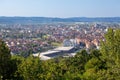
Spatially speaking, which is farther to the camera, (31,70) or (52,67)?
(52,67)

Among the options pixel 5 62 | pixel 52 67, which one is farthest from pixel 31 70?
pixel 5 62

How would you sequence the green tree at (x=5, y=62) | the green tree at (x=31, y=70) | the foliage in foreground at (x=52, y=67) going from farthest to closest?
the green tree at (x=5, y=62) < the foliage in foreground at (x=52, y=67) < the green tree at (x=31, y=70)

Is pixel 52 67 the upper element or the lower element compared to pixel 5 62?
upper

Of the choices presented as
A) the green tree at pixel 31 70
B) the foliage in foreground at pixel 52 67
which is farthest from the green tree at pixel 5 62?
the green tree at pixel 31 70

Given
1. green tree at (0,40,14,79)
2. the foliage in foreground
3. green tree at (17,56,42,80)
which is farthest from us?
green tree at (0,40,14,79)

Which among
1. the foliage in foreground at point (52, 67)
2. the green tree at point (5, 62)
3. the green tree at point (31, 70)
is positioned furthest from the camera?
the green tree at point (5, 62)

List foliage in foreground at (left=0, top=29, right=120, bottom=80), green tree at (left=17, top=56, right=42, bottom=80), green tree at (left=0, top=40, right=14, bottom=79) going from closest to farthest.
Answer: green tree at (left=17, top=56, right=42, bottom=80) → foliage in foreground at (left=0, top=29, right=120, bottom=80) → green tree at (left=0, top=40, right=14, bottom=79)

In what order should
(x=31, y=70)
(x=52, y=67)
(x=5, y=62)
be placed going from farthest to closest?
(x=5, y=62) → (x=52, y=67) → (x=31, y=70)

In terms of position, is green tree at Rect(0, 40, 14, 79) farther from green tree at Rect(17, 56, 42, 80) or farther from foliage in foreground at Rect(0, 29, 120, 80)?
green tree at Rect(17, 56, 42, 80)

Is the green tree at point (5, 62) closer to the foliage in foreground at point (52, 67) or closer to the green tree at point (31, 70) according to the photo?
the foliage in foreground at point (52, 67)

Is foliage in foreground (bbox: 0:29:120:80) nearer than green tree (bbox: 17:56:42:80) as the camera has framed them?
No

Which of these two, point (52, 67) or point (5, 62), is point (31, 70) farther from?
point (5, 62)

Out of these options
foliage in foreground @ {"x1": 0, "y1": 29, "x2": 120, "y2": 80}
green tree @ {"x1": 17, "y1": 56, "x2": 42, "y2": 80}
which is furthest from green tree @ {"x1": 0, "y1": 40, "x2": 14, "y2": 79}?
green tree @ {"x1": 17, "y1": 56, "x2": 42, "y2": 80}

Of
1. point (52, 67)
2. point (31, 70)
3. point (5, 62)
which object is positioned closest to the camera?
point (31, 70)
